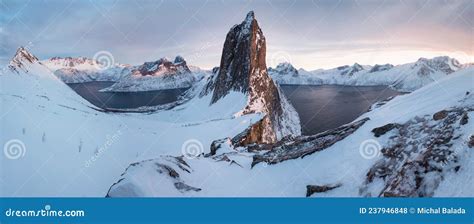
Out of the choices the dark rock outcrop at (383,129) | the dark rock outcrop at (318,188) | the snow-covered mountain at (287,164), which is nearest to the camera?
the snow-covered mountain at (287,164)

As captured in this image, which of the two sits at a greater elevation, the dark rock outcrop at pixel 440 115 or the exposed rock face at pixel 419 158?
the dark rock outcrop at pixel 440 115

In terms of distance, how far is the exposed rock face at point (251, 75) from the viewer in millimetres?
90406

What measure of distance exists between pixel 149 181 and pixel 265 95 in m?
86.5

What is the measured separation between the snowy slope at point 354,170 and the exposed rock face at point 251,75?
6732 centimetres

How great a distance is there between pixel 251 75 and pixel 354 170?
79.8 m

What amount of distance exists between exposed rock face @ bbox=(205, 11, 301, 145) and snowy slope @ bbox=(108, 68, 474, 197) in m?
67.3

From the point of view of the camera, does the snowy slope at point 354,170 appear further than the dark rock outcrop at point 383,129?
No

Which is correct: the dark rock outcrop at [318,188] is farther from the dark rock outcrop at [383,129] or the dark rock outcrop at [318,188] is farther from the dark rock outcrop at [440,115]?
the dark rock outcrop at [440,115]

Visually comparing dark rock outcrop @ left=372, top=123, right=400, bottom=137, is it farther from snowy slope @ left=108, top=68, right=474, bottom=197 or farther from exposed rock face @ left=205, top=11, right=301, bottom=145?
exposed rock face @ left=205, top=11, right=301, bottom=145

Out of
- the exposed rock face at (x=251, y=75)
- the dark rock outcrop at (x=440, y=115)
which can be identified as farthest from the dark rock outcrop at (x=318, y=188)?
the exposed rock face at (x=251, y=75)

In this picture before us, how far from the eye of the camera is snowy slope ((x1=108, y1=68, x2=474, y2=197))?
9.38 meters
